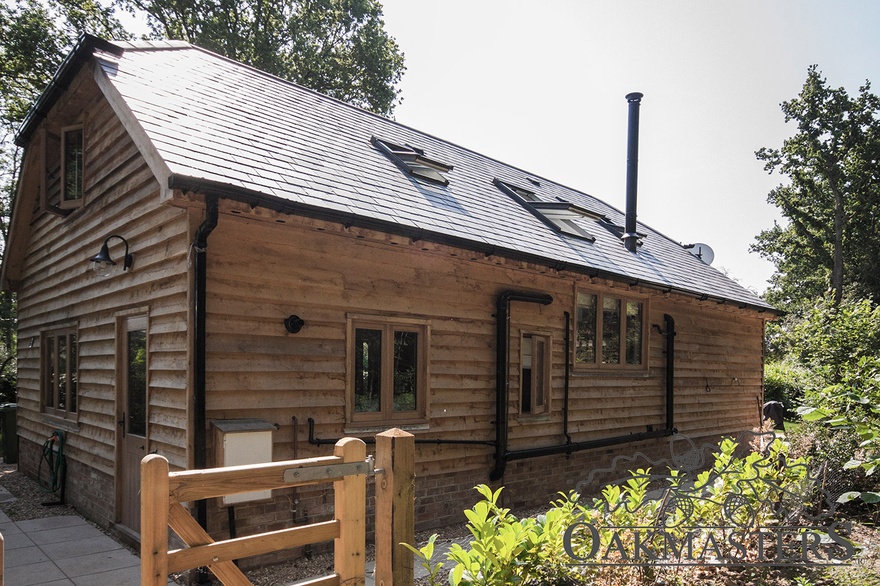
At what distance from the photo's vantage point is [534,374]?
8672 mm

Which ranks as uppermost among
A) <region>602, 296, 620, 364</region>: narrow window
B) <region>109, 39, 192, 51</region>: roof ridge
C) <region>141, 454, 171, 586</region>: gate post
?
<region>109, 39, 192, 51</region>: roof ridge

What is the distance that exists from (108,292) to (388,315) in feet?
11.1

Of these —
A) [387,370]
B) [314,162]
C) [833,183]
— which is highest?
[833,183]

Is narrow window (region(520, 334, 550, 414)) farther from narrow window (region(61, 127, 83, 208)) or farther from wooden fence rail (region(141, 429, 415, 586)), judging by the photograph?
narrow window (region(61, 127, 83, 208))

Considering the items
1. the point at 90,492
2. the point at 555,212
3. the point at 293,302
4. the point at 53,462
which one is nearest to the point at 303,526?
the point at 293,302

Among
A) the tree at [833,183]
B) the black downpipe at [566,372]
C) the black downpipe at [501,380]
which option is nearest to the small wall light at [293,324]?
the black downpipe at [501,380]

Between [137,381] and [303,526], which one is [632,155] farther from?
[303,526]

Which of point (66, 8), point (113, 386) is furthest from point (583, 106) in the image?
point (66, 8)

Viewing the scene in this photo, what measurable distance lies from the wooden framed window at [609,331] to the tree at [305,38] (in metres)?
17.5

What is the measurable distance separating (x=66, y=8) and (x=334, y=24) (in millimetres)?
9409

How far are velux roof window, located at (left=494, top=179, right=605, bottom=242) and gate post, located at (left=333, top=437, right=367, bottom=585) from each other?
7853 millimetres

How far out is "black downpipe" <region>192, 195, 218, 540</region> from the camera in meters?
5.15

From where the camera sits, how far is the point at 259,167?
605cm

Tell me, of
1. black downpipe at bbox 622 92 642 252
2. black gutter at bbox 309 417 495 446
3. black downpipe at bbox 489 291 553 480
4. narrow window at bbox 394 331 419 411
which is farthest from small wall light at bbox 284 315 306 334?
black downpipe at bbox 622 92 642 252
